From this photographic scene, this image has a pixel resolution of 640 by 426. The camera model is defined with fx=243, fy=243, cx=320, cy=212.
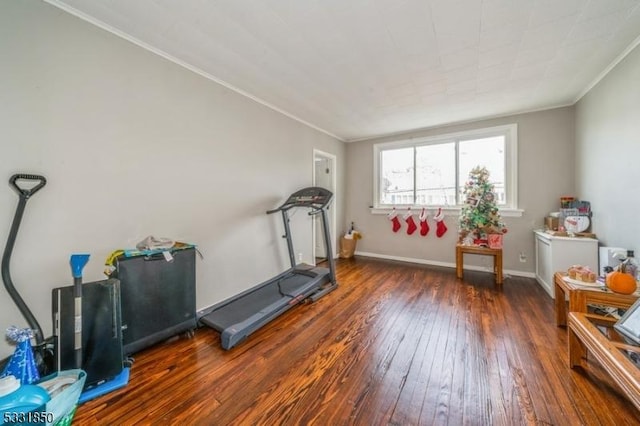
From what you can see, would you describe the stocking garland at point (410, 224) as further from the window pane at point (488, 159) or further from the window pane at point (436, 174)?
the window pane at point (488, 159)

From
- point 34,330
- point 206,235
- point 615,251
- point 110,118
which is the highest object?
point 110,118

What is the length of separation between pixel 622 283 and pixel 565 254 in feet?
4.65

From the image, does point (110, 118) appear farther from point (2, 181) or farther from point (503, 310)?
point (503, 310)

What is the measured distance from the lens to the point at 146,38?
2078 mm

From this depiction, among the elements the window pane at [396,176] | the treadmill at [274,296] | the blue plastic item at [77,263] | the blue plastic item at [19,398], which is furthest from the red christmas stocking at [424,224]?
the blue plastic item at [19,398]

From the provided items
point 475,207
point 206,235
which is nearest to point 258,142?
point 206,235

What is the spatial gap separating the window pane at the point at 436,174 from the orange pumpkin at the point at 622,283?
9.07 ft

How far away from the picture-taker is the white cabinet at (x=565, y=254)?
279 centimetres

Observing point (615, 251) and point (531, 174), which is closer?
point (615, 251)

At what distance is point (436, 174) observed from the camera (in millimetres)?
4641

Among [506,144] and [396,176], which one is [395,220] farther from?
[506,144]

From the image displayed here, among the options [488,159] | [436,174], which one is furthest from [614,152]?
[436,174]

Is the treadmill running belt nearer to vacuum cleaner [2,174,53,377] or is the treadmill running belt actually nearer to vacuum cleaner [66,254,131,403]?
vacuum cleaner [66,254,131,403]

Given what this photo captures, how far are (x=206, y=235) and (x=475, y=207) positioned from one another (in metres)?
3.80
